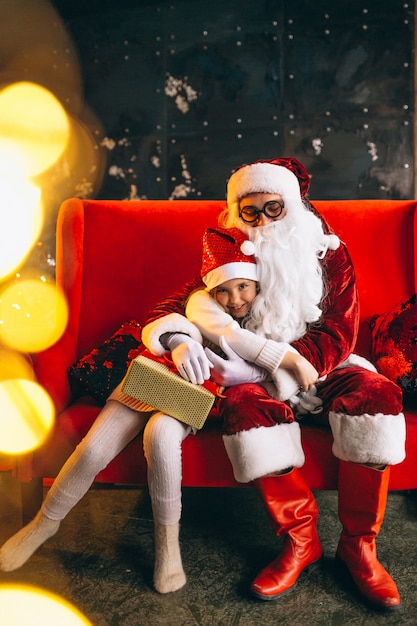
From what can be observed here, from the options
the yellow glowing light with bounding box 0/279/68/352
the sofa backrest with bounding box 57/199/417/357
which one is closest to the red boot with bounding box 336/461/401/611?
the sofa backrest with bounding box 57/199/417/357

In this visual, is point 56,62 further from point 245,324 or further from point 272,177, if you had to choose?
point 245,324

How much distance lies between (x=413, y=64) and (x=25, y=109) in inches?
80.9

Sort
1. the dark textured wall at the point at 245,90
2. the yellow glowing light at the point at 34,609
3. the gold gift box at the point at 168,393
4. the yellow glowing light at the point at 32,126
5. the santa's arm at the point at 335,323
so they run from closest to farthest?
the yellow glowing light at the point at 34,609 < the gold gift box at the point at 168,393 < the santa's arm at the point at 335,323 < the dark textured wall at the point at 245,90 < the yellow glowing light at the point at 32,126

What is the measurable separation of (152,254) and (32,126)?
149cm

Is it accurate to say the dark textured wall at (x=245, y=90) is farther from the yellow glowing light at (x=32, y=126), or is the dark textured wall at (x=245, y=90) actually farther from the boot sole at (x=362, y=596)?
the boot sole at (x=362, y=596)

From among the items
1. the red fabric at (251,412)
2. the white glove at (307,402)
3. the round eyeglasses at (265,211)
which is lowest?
the white glove at (307,402)

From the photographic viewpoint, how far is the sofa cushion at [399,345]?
1.53 metres

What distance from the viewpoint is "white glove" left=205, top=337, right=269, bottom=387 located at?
144 cm

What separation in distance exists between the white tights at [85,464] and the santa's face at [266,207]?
0.73m

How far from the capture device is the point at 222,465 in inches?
56.0

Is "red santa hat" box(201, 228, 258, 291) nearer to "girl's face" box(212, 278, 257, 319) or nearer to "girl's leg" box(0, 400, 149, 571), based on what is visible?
"girl's face" box(212, 278, 257, 319)

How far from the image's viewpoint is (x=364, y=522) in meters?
1.35

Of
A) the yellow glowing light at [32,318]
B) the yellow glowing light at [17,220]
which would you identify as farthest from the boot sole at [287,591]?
the yellow glowing light at [17,220]

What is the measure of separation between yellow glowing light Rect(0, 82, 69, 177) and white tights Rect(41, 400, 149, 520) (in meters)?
2.00
